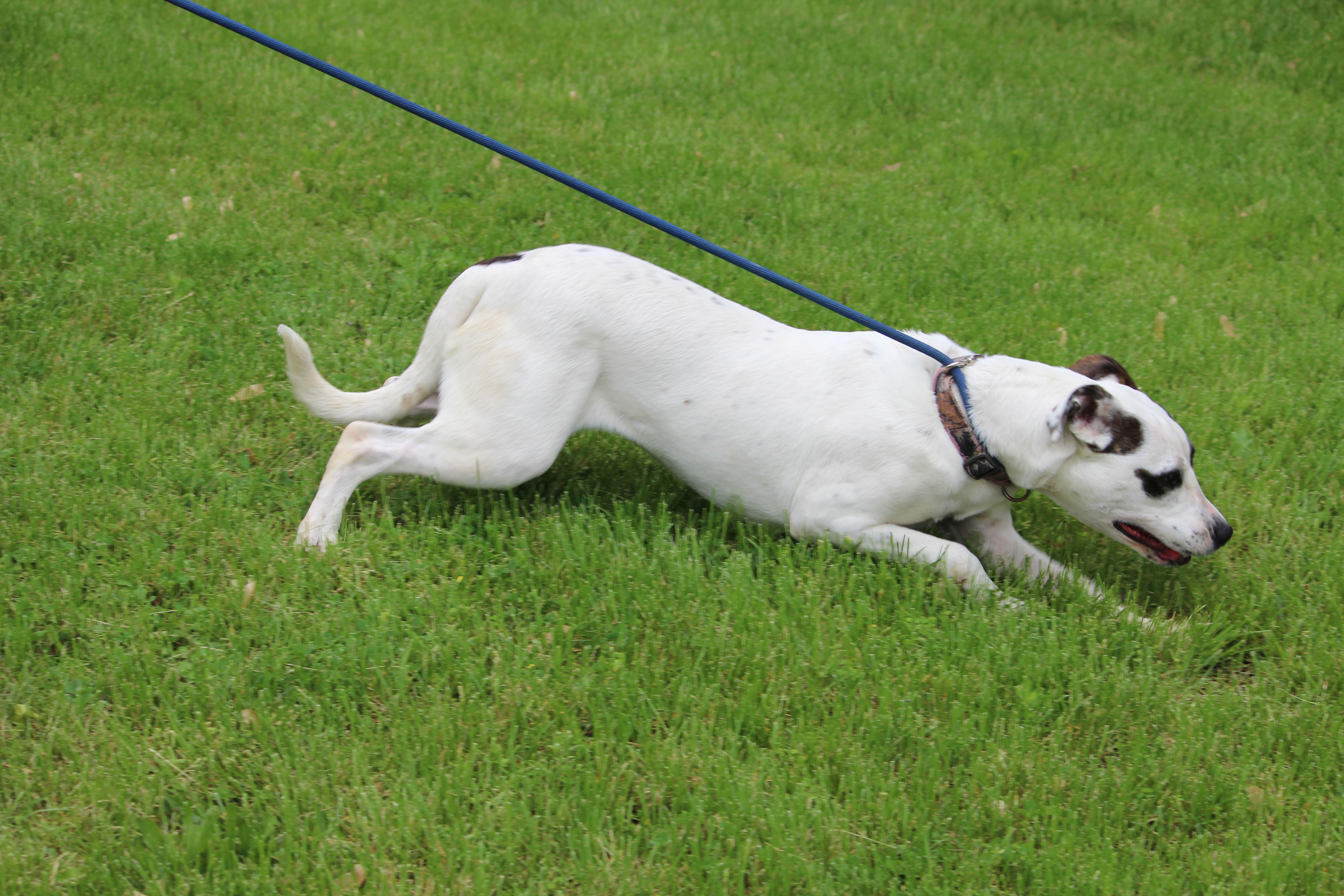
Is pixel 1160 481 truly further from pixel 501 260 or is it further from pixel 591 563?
pixel 501 260

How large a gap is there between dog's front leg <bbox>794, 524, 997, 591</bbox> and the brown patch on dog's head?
56cm

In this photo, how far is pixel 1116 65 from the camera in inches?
379

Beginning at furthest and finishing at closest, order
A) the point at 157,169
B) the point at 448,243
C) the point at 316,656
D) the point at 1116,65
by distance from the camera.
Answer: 1. the point at 1116,65
2. the point at 157,169
3. the point at 448,243
4. the point at 316,656

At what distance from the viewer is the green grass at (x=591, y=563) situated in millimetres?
2707

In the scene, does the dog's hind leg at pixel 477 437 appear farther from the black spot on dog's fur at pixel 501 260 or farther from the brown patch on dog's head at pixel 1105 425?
the brown patch on dog's head at pixel 1105 425

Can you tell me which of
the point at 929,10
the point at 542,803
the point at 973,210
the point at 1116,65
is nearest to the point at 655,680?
the point at 542,803

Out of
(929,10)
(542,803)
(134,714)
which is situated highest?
(929,10)

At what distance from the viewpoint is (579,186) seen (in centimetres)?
350

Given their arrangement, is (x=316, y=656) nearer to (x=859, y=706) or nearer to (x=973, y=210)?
(x=859, y=706)

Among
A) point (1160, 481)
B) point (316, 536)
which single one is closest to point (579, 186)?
point (316, 536)

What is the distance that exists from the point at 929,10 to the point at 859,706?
9244mm

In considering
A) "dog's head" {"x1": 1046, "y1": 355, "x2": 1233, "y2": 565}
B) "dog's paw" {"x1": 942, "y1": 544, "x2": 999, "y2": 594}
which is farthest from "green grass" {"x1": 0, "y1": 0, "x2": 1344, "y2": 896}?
"dog's head" {"x1": 1046, "y1": 355, "x2": 1233, "y2": 565}

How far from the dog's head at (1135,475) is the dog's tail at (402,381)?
2069 mm

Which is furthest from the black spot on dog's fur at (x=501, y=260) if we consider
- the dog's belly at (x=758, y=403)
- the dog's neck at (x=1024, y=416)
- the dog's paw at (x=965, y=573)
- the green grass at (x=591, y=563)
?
the dog's paw at (x=965, y=573)
